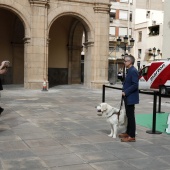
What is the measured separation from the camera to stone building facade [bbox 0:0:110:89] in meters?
19.5

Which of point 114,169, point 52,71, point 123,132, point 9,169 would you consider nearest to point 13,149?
point 9,169

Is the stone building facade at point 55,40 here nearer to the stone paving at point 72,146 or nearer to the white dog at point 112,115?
the stone paving at point 72,146

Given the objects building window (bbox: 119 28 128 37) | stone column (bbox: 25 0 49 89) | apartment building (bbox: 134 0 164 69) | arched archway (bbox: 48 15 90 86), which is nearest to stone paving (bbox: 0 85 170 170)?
stone column (bbox: 25 0 49 89)

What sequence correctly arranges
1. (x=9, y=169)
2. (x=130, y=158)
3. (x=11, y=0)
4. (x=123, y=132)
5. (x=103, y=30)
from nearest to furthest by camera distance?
(x=9, y=169) < (x=130, y=158) < (x=123, y=132) < (x=11, y=0) < (x=103, y=30)

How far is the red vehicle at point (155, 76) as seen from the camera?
62.5ft

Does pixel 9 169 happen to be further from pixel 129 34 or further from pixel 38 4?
pixel 129 34

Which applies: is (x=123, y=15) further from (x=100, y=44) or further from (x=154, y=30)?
(x=100, y=44)

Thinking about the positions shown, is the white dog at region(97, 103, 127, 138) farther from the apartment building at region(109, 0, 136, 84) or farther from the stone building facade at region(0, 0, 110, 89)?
the apartment building at region(109, 0, 136, 84)

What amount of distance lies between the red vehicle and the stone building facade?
261 centimetres

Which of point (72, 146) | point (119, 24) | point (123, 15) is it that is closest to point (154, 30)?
point (119, 24)

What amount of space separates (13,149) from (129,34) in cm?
5199

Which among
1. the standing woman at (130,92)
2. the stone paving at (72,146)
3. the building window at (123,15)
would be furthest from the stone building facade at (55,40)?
the building window at (123,15)

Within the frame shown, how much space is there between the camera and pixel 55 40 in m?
25.0

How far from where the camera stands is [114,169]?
16.1 ft
